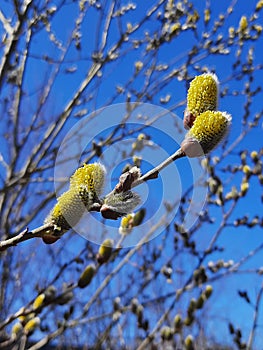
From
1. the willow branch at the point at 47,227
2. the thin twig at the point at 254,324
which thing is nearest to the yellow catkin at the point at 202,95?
the willow branch at the point at 47,227

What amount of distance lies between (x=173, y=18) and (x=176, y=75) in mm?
407

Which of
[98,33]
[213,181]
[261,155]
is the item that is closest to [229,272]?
[213,181]

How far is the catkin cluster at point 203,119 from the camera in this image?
70 centimetres

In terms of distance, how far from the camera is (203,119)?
28.0 inches

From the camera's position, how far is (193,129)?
2.33 ft

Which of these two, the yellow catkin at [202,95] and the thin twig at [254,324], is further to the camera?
the thin twig at [254,324]

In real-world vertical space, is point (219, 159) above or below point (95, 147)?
above

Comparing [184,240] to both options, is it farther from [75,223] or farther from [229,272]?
[75,223]

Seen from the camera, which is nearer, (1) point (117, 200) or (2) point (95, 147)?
(1) point (117, 200)

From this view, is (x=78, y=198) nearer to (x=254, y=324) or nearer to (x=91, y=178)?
(x=91, y=178)

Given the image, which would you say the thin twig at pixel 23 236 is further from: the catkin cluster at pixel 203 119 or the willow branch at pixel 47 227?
the catkin cluster at pixel 203 119

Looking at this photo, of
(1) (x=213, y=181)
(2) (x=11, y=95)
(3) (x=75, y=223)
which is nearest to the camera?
(3) (x=75, y=223)

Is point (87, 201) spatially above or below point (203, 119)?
below

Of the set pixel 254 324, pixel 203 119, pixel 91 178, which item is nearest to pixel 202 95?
pixel 203 119
